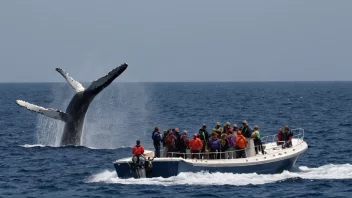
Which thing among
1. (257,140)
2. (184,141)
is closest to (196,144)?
(184,141)

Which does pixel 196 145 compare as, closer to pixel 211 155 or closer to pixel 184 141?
pixel 184 141

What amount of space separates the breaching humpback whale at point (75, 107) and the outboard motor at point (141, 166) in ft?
22.4

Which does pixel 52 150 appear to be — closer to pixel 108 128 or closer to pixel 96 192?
pixel 96 192

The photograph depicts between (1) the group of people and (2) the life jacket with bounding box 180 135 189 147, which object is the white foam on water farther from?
(2) the life jacket with bounding box 180 135 189 147

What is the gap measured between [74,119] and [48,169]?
13.6ft

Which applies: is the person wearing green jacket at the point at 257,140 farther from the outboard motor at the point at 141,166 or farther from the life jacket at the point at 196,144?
the outboard motor at the point at 141,166

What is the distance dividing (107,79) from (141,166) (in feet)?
23.9

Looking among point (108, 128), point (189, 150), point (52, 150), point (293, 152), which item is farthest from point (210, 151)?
point (108, 128)

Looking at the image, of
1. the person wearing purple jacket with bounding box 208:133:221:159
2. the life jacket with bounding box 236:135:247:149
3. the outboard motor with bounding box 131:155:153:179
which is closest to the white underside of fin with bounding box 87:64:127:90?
the person wearing purple jacket with bounding box 208:133:221:159

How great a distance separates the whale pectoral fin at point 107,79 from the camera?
98.7ft

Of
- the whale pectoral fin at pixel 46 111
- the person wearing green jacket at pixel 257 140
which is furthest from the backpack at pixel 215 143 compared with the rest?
the whale pectoral fin at pixel 46 111

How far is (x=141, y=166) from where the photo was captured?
81.8 ft

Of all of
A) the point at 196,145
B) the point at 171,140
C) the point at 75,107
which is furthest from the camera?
the point at 75,107

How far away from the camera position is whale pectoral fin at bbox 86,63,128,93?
Result: 30.1 metres
